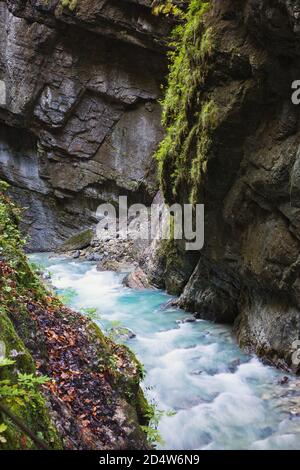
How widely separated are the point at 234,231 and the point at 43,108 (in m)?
15.2

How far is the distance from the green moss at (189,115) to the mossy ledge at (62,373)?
13.0 ft

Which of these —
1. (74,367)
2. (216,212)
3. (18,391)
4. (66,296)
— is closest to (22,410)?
(18,391)

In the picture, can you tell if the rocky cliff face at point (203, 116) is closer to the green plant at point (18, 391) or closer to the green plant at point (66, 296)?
the green plant at point (66, 296)

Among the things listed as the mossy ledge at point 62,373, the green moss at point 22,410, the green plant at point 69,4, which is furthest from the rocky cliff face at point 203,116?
the green moss at point 22,410

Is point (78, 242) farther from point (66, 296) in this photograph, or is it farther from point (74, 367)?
point (74, 367)

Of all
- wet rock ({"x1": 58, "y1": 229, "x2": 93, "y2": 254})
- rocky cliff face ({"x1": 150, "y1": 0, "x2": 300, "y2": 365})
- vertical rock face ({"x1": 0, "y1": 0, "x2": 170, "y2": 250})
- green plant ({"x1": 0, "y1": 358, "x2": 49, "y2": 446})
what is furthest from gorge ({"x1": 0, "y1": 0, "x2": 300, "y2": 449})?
wet rock ({"x1": 58, "y1": 229, "x2": 93, "y2": 254})

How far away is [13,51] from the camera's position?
782 inches

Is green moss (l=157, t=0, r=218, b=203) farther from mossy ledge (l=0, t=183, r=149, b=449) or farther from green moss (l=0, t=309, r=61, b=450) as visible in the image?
green moss (l=0, t=309, r=61, b=450)

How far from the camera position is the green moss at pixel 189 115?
7145 mm

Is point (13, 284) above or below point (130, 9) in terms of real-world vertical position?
below

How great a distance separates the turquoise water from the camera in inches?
217

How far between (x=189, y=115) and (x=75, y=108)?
1382 centimetres

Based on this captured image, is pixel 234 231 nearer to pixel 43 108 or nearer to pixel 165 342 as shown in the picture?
pixel 165 342

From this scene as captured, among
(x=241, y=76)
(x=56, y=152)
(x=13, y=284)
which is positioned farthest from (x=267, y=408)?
(x=56, y=152)
